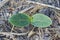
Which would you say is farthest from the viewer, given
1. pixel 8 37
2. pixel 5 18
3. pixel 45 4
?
pixel 45 4

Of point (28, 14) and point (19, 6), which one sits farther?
point (19, 6)

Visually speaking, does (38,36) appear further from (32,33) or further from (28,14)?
(28,14)

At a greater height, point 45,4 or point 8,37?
point 45,4

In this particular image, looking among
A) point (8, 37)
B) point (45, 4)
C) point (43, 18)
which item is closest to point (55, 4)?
point (45, 4)
